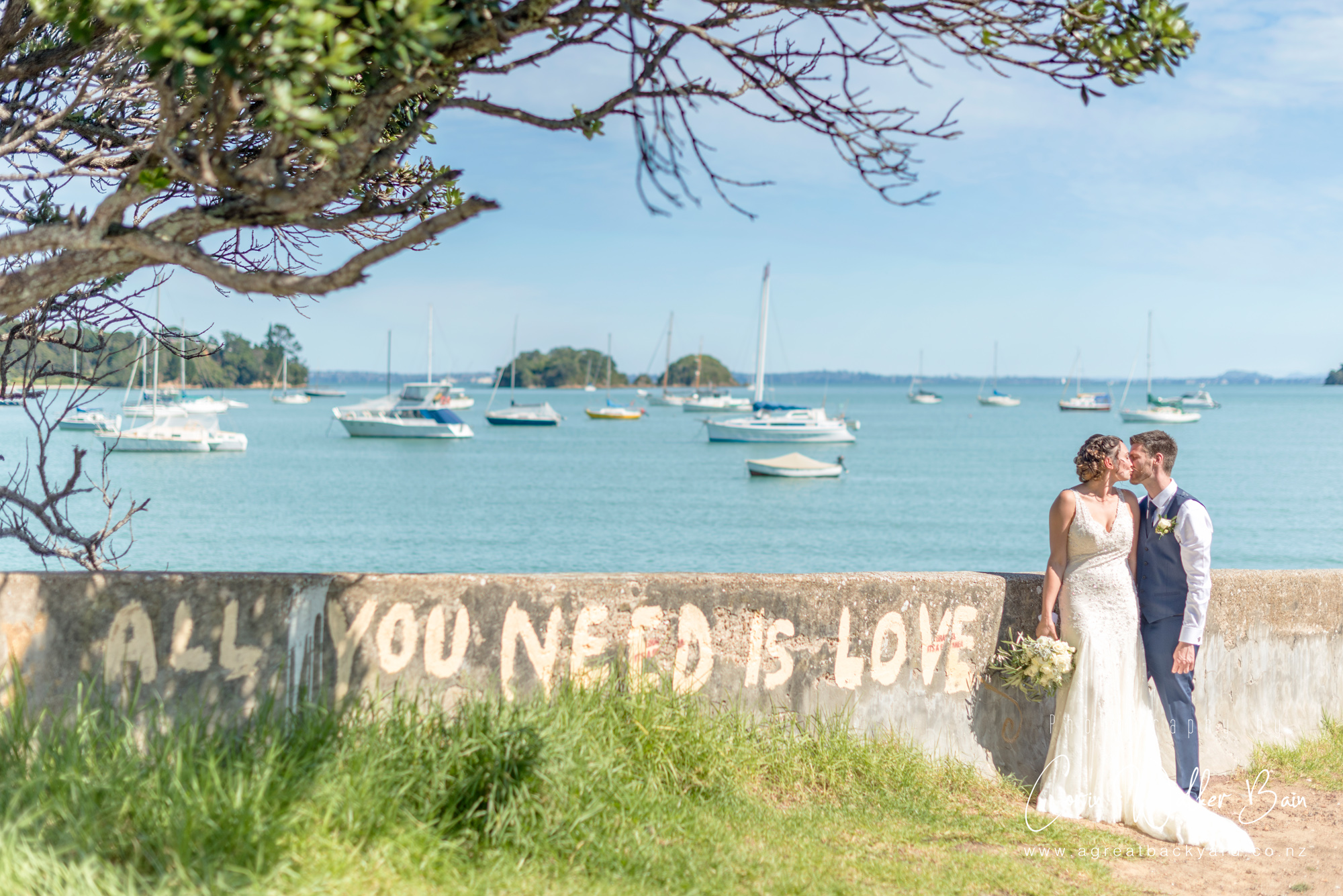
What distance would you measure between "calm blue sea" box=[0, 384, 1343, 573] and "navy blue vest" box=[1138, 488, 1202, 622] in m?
23.1

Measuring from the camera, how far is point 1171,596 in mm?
5176

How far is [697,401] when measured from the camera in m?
156

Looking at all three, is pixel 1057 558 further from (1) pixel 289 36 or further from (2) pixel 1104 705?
(1) pixel 289 36

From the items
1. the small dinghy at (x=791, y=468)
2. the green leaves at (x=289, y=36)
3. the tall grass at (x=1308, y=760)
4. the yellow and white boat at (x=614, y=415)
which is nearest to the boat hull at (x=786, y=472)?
the small dinghy at (x=791, y=468)

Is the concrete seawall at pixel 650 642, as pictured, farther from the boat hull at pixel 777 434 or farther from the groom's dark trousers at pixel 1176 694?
the boat hull at pixel 777 434

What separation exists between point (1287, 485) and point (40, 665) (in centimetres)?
6309

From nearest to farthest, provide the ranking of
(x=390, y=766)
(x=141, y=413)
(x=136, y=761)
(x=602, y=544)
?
(x=136, y=761), (x=390, y=766), (x=602, y=544), (x=141, y=413)

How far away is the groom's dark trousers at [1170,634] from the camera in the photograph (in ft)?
17.0

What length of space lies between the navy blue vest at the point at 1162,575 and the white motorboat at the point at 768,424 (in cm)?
6922

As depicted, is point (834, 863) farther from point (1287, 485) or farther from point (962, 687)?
point (1287, 485)

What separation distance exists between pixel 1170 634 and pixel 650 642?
2.78 m

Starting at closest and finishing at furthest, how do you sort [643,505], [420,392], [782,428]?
[643,505]
[782,428]
[420,392]

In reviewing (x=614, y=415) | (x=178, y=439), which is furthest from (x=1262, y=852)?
(x=614, y=415)

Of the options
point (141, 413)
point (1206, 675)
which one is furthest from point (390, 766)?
point (141, 413)
